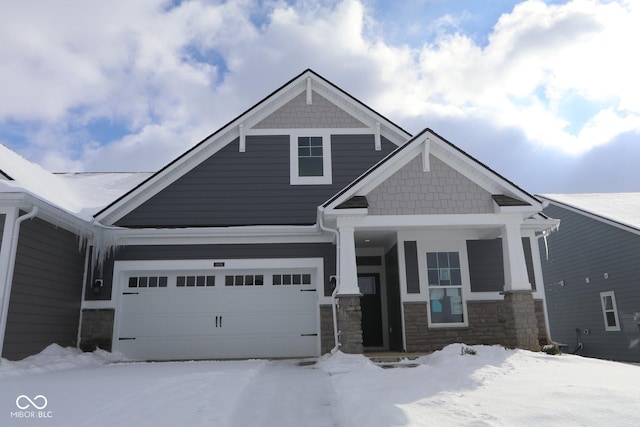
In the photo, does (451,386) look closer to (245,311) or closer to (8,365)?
(245,311)

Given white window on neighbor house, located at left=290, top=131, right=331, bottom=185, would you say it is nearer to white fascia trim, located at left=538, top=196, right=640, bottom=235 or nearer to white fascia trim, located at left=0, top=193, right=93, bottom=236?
white fascia trim, located at left=0, top=193, right=93, bottom=236

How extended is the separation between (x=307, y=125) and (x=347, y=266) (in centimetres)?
483

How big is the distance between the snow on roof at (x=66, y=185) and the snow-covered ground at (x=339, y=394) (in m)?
3.34

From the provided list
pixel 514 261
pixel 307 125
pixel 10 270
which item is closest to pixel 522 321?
pixel 514 261

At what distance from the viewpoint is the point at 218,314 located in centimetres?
1117

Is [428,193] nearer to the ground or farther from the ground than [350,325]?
farther from the ground

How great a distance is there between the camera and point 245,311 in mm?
11211

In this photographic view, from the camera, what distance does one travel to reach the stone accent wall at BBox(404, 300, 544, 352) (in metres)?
10.7

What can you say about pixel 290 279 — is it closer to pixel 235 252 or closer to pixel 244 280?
pixel 244 280

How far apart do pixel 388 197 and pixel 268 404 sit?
5.54m

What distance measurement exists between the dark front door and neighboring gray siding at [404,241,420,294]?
1873 mm

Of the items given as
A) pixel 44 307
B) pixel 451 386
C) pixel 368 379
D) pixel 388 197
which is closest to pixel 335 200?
pixel 388 197

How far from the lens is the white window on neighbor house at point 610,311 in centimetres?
1568

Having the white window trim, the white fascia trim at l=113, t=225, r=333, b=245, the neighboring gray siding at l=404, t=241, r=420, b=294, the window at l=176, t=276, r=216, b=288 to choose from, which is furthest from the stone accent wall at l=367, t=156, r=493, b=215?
the window at l=176, t=276, r=216, b=288
